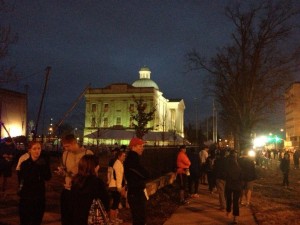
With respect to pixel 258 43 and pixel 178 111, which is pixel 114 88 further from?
pixel 258 43

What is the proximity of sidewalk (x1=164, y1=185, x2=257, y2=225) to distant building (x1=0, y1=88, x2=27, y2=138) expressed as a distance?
26.0 metres

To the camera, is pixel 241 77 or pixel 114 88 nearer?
pixel 241 77

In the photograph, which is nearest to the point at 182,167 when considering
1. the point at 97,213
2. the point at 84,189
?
the point at 97,213

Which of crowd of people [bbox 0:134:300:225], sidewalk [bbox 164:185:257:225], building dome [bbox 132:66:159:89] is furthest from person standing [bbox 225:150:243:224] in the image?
building dome [bbox 132:66:159:89]

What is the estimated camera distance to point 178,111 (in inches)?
5384

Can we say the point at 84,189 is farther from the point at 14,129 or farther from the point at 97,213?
the point at 14,129

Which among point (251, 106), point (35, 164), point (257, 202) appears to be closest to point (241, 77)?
point (251, 106)

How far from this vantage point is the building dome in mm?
132500

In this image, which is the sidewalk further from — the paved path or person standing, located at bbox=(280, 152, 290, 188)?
person standing, located at bbox=(280, 152, 290, 188)

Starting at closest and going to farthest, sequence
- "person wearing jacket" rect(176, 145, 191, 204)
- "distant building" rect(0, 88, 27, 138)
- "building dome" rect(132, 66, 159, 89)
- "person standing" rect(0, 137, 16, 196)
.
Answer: "person standing" rect(0, 137, 16, 196) < "person wearing jacket" rect(176, 145, 191, 204) < "distant building" rect(0, 88, 27, 138) < "building dome" rect(132, 66, 159, 89)

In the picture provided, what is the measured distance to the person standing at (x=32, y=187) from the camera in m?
6.90

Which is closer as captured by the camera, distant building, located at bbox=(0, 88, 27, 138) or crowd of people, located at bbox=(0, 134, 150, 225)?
crowd of people, located at bbox=(0, 134, 150, 225)

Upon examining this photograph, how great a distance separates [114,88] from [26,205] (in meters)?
113

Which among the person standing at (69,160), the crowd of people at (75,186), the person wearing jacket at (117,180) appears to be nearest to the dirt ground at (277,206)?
the person wearing jacket at (117,180)
